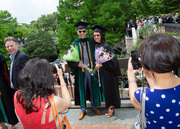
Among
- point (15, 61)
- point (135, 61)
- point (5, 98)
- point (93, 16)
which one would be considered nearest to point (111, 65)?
point (135, 61)

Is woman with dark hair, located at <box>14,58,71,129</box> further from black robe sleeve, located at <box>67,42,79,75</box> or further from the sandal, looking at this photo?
the sandal

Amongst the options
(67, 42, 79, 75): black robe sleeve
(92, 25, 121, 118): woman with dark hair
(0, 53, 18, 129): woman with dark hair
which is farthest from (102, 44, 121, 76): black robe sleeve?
(0, 53, 18, 129): woman with dark hair

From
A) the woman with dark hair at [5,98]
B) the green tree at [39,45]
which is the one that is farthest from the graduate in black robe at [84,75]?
the green tree at [39,45]

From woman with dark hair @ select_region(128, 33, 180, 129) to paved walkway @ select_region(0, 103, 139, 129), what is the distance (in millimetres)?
1998

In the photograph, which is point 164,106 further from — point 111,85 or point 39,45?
point 39,45

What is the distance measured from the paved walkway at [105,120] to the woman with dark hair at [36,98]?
73.9 inches

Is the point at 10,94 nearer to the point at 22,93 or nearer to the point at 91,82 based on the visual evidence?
the point at 91,82

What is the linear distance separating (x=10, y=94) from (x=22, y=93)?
2115mm

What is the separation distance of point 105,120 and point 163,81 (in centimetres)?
244

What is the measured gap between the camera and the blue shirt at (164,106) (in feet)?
4.39

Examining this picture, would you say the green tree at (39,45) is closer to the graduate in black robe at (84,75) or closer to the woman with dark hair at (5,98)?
the woman with dark hair at (5,98)

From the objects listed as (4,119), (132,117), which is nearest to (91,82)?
(132,117)

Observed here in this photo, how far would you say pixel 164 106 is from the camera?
1.34m

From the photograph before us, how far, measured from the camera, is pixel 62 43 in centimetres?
1978
